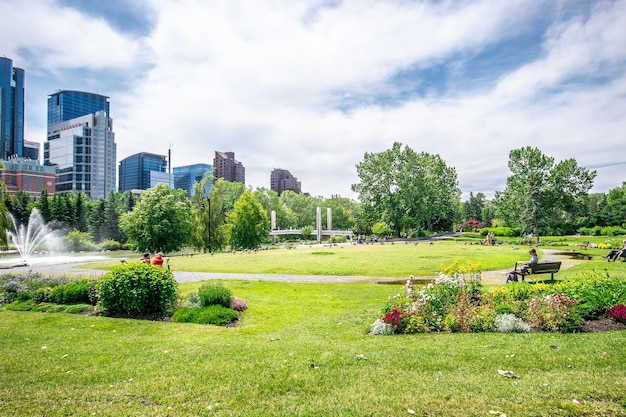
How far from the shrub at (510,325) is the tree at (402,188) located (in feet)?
220

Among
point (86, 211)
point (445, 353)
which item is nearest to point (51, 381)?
point (445, 353)

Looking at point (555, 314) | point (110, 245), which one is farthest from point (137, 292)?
point (110, 245)

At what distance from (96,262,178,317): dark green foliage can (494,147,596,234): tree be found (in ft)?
212

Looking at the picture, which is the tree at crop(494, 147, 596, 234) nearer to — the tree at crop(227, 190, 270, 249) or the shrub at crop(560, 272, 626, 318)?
the tree at crop(227, 190, 270, 249)

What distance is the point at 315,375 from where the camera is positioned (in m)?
5.85

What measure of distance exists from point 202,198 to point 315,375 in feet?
188

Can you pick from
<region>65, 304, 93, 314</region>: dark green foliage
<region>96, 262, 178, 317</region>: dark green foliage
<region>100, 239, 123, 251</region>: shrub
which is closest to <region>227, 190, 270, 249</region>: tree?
<region>100, 239, 123, 251</region>: shrub

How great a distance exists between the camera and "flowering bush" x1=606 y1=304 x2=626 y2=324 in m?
8.33

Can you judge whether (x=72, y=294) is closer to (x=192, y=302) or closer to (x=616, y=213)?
(x=192, y=302)

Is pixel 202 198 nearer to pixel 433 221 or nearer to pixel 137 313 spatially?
pixel 137 313

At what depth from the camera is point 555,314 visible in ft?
27.3

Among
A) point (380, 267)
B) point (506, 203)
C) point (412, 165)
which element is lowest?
point (380, 267)

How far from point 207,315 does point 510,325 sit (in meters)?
7.88

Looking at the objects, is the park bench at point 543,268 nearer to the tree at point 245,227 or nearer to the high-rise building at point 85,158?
the tree at point 245,227
